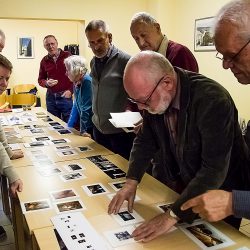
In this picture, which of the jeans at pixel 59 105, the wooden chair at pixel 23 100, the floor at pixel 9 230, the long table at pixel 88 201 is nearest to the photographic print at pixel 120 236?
the long table at pixel 88 201

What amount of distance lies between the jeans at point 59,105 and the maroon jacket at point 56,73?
0.09 metres

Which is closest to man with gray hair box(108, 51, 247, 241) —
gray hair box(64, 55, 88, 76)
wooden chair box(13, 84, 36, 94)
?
gray hair box(64, 55, 88, 76)

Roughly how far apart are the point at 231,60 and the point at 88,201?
0.93 m

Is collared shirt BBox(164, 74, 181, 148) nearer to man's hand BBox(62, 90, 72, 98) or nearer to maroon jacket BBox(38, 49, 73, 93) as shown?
man's hand BBox(62, 90, 72, 98)

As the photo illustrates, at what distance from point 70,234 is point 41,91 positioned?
6931 mm

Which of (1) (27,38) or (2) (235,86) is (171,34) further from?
(1) (27,38)

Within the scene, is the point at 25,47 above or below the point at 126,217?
above

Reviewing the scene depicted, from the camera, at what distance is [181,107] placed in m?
1.32

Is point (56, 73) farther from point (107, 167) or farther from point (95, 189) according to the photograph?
point (95, 189)

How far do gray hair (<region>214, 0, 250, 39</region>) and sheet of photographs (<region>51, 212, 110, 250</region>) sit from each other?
34.8 inches

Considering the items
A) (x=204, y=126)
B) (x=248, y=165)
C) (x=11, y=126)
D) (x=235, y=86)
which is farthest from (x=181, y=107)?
(x=235, y=86)

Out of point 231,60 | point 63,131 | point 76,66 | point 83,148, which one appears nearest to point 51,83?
point 63,131

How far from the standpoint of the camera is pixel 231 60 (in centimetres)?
112

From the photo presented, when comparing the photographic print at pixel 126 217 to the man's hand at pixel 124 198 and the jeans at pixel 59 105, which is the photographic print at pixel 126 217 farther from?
the jeans at pixel 59 105
